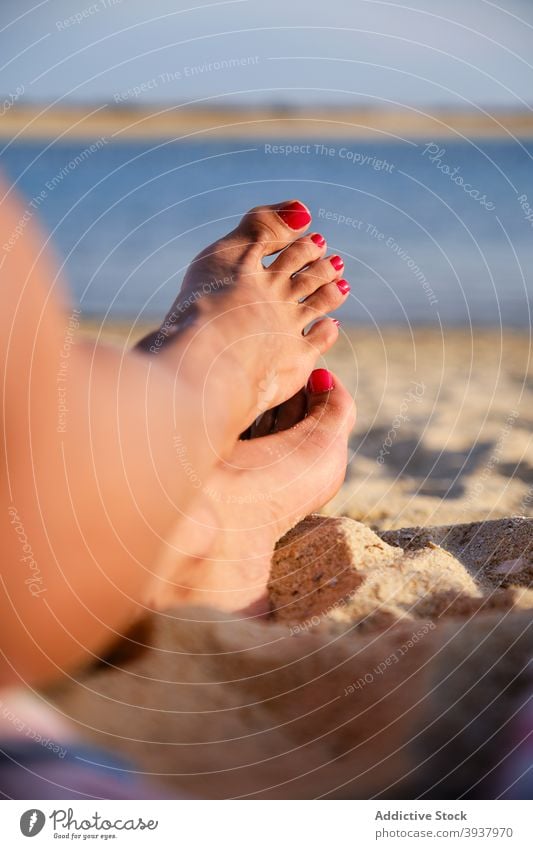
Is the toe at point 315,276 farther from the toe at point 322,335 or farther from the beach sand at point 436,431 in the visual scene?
the beach sand at point 436,431

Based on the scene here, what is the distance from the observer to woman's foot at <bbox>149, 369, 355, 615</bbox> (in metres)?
0.86

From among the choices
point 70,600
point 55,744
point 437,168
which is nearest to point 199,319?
point 70,600

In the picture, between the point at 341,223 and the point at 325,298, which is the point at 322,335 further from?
the point at 341,223

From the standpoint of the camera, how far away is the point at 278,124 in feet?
25.3

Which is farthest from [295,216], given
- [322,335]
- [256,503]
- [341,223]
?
[341,223]

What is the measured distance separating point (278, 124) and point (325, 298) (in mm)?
6967

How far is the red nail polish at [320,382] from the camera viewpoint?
1.12 meters

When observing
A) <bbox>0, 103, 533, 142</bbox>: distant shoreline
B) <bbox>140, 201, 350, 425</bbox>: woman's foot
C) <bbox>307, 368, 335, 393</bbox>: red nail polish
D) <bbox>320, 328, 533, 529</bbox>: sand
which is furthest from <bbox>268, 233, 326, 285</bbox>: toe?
<bbox>0, 103, 533, 142</bbox>: distant shoreline
